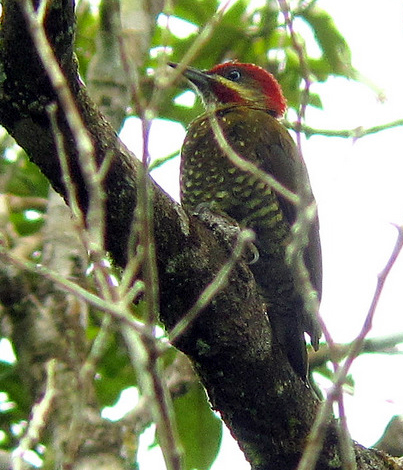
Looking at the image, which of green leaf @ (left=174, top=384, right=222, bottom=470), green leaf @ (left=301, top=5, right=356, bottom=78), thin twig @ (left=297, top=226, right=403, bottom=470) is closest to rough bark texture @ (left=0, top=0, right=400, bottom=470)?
green leaf @ (left=174, top=384, right=222, bottom=470)

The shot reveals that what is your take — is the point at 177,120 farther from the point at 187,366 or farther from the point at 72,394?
the point at 72,394

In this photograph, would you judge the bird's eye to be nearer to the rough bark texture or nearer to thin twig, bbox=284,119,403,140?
thin twig, bbox=284,119,403,140

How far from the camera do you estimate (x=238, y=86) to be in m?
5.19

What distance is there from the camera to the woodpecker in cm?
420

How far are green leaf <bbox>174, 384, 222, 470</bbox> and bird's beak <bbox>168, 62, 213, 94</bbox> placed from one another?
169 centimetres

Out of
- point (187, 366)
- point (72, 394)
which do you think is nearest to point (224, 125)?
point (187, 366)

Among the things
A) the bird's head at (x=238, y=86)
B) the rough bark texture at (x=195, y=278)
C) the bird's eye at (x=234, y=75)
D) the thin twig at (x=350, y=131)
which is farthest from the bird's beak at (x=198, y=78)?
the rough bark texture at (x=195, y=278)

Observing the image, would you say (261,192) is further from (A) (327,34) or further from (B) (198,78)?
(B) (198,78)

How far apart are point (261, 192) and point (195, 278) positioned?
1237 mm

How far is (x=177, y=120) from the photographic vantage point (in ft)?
17.3

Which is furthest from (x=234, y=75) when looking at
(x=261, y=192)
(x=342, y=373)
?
(x=342, y=373)

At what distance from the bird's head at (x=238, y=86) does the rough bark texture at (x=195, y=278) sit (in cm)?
199

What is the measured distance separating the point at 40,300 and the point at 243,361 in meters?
1.45

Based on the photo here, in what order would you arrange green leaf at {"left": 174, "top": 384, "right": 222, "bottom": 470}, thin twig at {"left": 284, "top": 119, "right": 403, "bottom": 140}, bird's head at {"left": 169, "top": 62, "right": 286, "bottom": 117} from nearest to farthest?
1. thin twig at {"left": 284, "top": 119, "right": 403, "bottom": 140}
2. green leaf at {"left": 174, "top": 384, "right": 222, "bottom": 470}
3. bird's head at {"left": 169, "top": 62, "right": 286, "bottom": 117}
